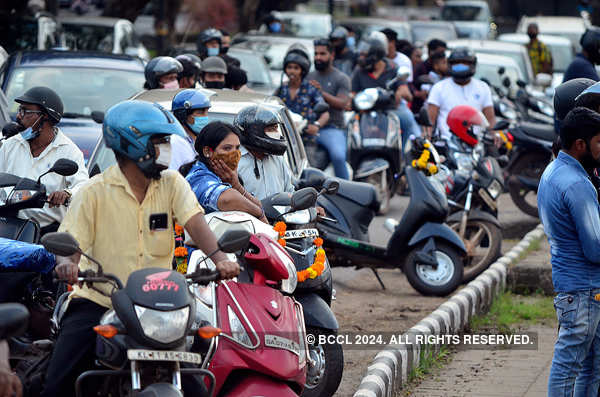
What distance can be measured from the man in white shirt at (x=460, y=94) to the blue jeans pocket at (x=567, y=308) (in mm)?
6566

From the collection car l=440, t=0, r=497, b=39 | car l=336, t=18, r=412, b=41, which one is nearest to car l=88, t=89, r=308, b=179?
car l=336, t=18, r=412, b=41

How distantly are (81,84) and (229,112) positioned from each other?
3.68 meters

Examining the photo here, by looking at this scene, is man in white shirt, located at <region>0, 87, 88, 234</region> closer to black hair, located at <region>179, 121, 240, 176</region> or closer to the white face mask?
black hair, located at <region>179, 121, 240, 176</region>

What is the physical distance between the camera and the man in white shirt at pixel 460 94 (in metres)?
12.0

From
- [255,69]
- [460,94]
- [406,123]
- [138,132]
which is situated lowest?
[255,69]

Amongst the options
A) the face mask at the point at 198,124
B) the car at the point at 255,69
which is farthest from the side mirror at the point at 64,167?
the car at the point at 255,69

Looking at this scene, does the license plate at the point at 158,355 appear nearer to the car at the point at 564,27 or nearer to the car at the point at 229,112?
the car at the point at 229,112

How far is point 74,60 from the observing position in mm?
11859

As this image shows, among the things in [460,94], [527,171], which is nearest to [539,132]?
[527,171]

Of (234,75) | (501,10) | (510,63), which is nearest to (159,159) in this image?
(234,75)

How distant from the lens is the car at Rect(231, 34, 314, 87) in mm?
20109

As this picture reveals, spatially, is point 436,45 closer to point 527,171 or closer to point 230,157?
point 527,171

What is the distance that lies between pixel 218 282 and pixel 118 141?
752 mm

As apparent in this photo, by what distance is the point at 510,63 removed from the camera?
1905 centimetres
